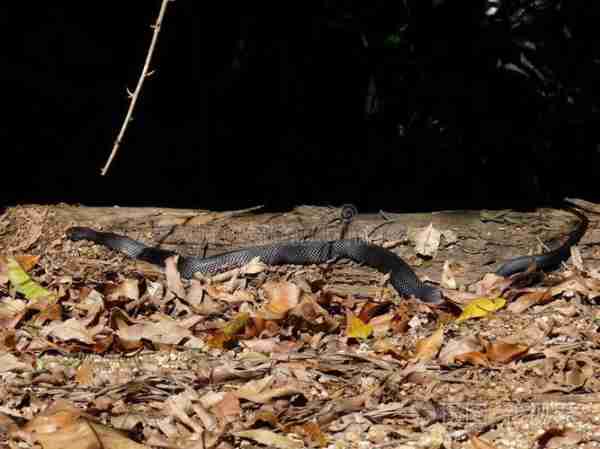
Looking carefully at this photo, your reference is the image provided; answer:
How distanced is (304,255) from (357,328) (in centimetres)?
129

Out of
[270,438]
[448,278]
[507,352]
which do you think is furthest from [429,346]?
[448,278]

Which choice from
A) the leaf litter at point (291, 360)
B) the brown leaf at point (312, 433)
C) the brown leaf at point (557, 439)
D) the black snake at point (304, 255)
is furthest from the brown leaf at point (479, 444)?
the black snake at point (304, 255)

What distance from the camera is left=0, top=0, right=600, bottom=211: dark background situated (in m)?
6.24

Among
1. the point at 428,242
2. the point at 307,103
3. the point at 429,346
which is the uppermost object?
the point at 307,103

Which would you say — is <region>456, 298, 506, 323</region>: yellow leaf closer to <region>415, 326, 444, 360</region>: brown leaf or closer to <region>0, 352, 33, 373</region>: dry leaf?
<region>415, 326, 444, 360</region>: brown leaf

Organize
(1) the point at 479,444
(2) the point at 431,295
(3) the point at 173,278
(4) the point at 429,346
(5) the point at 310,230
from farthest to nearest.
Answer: (5) the point at 310,230 < (3) the point at 173,278 < (2) the point at 431,295 < (4) the point at 429,346 < (1) the point at 479,444

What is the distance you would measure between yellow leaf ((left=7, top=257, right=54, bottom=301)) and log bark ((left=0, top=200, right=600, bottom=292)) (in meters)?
0.31

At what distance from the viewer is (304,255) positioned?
573 cm

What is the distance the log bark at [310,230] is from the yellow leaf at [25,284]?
→ 1.00 feet

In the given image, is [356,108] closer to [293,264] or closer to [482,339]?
[293,264]

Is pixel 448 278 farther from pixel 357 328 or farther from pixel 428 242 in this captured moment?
pixel 357 328

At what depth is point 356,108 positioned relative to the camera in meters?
7.06

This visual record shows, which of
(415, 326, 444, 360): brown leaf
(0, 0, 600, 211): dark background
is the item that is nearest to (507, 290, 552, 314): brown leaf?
(415, 326, 444, 360): brown leaf

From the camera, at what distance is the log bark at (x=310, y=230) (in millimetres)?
5656
